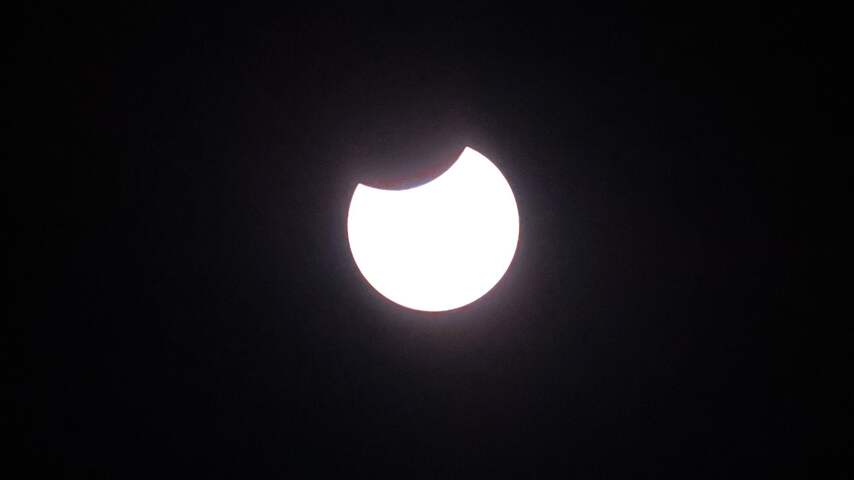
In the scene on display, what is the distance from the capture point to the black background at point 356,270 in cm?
183

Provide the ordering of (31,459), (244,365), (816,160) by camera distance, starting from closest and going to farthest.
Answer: (816,160)
(244,365)
(31,459)

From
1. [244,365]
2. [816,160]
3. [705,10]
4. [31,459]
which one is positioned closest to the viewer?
[705,10]

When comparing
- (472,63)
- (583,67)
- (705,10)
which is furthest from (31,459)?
(705,10)

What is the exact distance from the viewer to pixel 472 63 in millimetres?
1820

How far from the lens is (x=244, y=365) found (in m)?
2.21

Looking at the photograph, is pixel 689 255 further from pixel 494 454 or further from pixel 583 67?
pixel 494 454

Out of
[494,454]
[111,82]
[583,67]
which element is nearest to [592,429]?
[494,454]

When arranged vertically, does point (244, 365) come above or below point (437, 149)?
below

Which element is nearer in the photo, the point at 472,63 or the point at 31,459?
the point at 472,63

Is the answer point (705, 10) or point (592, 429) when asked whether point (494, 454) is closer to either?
point (592, 429)

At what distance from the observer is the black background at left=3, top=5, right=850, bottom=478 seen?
1827mm

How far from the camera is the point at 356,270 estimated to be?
2041 millimetres

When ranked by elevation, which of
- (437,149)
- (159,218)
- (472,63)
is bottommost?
(159,218)

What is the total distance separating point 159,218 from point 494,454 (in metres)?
1.31
